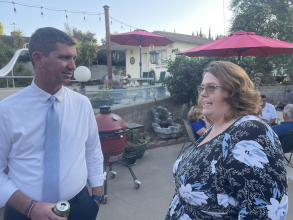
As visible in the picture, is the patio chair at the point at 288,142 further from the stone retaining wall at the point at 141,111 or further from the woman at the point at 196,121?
the stone retaining wall at the point at 141,111

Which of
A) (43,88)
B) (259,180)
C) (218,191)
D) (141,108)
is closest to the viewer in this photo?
(259,180)

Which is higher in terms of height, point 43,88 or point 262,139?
point 43,88

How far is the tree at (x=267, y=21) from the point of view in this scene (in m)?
12.5

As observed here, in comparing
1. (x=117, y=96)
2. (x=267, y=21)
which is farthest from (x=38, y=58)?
(x=267, y=21)

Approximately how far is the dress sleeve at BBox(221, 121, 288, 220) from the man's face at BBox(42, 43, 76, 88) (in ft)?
3.61

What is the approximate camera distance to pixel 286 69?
45.5 ft

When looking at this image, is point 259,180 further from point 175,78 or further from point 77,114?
point 175,78

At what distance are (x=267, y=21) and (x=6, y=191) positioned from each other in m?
16.0

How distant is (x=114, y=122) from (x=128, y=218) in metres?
1.28

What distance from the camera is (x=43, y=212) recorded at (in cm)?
116

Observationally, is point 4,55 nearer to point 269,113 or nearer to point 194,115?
point 194,115

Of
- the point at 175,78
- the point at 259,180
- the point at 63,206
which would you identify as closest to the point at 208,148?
the point at 259,180

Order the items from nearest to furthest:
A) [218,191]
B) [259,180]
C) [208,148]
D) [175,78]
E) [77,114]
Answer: [259,180] < [218,191] < [208,148] < [77,114] < [175,78]

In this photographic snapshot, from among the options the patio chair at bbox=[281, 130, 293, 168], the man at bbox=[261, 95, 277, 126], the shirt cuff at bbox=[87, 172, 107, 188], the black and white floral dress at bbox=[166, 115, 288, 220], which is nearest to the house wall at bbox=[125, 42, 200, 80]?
the man at bbox=[261, 95, 277, 126]
